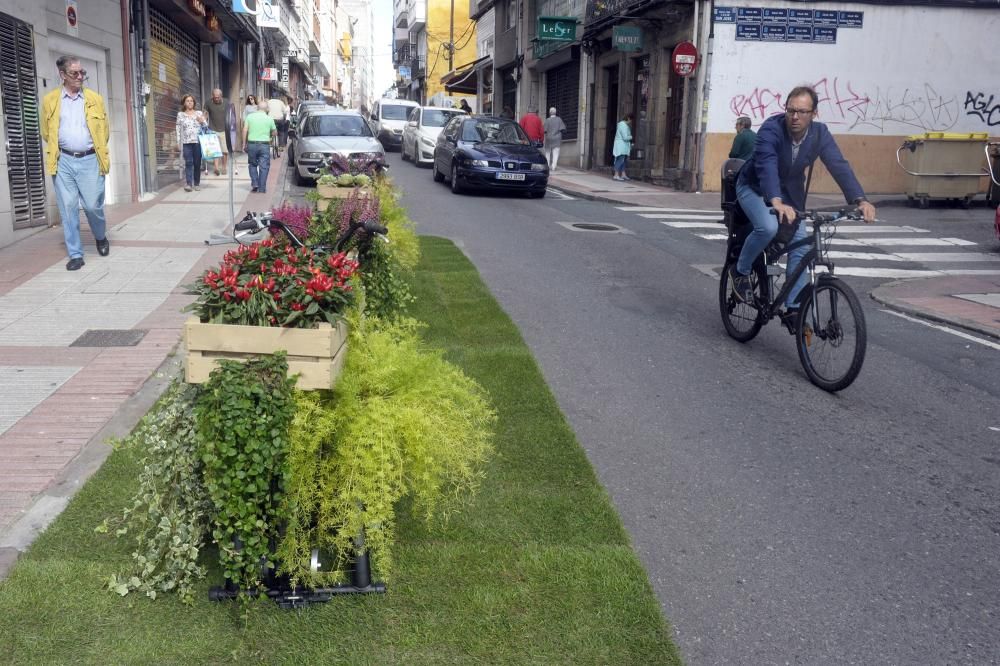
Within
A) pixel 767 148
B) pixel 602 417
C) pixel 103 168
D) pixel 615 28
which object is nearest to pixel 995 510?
pixel 602 417

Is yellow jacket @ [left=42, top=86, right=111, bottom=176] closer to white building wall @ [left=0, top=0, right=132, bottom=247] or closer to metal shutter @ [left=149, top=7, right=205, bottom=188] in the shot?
white building wall @ [left=0, top=0, right=132, bottom=247]

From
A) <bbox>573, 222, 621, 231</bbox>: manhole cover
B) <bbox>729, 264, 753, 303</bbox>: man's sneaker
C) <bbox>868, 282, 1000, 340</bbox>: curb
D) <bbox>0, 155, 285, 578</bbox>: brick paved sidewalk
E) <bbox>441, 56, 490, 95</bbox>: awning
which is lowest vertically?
<bbox>868, 282, 1000, 340</bbox>: curb

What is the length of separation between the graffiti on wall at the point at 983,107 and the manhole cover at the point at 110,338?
2010 cm

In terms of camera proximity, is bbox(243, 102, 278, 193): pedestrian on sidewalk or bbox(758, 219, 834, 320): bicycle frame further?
bbox(243, 102, 278, 193): pedestrian on sidewalk

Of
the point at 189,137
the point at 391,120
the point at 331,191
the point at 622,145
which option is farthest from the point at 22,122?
the point at 391,120

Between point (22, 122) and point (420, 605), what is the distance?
33.2 ft

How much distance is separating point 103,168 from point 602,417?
601cm

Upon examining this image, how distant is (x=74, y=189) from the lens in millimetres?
8648

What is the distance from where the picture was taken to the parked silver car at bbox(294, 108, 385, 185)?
18.7m

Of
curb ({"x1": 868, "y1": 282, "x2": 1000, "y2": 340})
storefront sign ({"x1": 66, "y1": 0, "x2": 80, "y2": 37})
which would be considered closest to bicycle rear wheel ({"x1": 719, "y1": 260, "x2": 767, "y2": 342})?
curb ({"x1": 868, "y1": 282, "x2": 1000, "y2": 340})

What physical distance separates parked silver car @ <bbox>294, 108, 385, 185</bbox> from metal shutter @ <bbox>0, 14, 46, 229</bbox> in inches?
270

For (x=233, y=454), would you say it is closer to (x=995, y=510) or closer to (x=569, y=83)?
(x=995, y=510)

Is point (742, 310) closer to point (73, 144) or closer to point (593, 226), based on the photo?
point (73, 144)

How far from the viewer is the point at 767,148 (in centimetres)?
611
